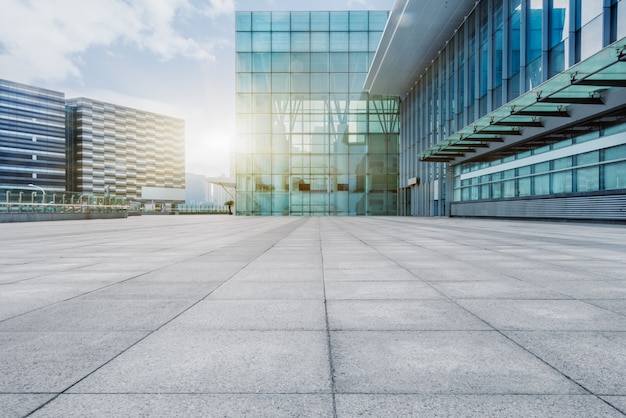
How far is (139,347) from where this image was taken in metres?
2.47

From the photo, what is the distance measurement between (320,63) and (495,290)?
41180 mm

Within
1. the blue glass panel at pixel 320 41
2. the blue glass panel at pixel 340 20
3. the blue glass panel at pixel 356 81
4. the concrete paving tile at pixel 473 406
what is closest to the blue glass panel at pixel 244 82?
the blue glass panel at pixel 320 41

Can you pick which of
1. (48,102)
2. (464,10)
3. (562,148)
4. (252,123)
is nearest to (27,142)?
(48,102)

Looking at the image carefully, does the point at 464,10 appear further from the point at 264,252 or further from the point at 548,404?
the point at 548,404

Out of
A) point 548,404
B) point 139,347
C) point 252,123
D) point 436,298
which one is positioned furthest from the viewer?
point 252,123

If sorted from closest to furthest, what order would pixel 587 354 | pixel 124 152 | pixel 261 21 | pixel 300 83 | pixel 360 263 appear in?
pixel 587 354
pixel 360 263
pixel 300 83
pixel 261 21
pixel 124 152

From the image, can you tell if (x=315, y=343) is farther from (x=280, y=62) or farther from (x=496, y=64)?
(x=280, y=62)

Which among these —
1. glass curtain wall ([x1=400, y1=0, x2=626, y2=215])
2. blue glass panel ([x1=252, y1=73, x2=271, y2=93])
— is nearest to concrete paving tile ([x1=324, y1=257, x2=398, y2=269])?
glass curtain wall ([x1=400, y1=0, x2=626, y2=215])

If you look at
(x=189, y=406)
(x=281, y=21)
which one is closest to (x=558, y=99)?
(x=189, y=406)

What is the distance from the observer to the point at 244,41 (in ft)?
139

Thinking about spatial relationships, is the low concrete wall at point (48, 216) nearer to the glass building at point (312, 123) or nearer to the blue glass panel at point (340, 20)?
the glass building at point (312, 123)

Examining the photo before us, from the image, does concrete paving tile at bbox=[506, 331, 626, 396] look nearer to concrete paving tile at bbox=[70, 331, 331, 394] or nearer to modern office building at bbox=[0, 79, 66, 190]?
concrete paving tile at bbox=[70, 331, 331, 394]

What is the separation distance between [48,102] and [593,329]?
133197 millimetres

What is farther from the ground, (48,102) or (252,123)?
(48,102)
